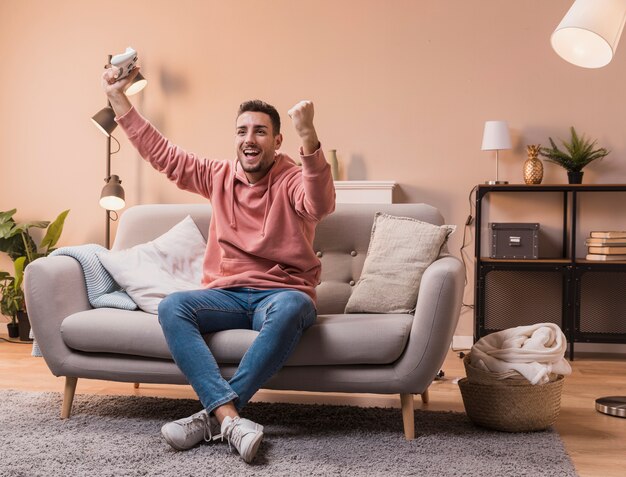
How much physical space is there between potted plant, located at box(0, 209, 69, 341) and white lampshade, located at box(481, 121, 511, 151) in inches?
103

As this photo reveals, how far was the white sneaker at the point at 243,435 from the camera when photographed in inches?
79.8

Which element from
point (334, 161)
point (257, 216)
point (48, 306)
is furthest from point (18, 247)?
point (257, 216)

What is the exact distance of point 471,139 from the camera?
439 centimetres

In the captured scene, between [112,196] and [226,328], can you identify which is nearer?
[226,328]

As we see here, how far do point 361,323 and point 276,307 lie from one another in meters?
0.28

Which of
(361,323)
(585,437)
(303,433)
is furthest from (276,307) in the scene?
(585,437)

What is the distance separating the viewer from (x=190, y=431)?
2.14 meters

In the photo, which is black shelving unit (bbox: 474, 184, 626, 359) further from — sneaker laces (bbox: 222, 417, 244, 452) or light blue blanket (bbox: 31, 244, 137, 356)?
sneaker laces (bbox: 222, 417, 244, 452)

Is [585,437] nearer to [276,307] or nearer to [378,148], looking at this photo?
[276,307]

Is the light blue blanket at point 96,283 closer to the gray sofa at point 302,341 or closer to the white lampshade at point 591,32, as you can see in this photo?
the gray sofa at point 302,341

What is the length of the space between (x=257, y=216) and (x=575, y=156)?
7.53 feet

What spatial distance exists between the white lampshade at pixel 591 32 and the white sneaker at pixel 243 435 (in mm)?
1485

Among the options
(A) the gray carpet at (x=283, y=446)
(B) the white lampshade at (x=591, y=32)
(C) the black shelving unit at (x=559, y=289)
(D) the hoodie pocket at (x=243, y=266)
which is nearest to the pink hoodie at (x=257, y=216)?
(D) the hoodie pocket at (x=243, y=266)

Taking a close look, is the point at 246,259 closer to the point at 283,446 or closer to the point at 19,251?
the point at 283,446
